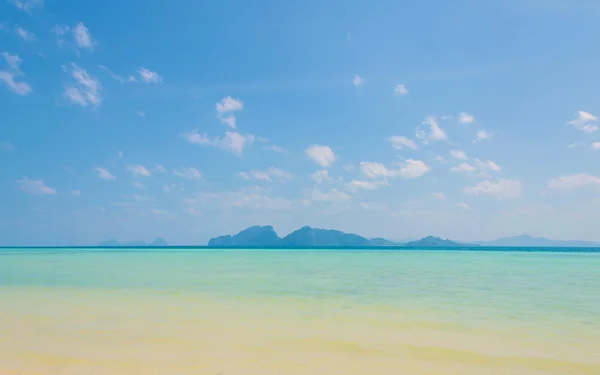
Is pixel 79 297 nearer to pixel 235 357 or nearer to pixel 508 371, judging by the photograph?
pixel 235 357

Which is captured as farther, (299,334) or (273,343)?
(299,334)

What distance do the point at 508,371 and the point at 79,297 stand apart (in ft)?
45.3

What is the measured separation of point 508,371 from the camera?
21.2 ft

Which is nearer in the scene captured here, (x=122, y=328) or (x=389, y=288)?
(x=122, y=328)

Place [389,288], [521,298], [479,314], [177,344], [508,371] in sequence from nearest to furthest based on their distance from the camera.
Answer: [508,371] < [177,344] < [479,314] < [521,298] < [389,288]

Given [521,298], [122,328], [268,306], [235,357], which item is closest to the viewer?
[235,357]

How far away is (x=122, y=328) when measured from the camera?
30.2 ft

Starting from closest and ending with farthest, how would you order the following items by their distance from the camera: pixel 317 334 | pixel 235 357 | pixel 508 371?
pixel 508 371, pixel 235 357, pixel 317 334

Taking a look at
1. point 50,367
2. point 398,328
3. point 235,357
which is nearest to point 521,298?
point 398,328

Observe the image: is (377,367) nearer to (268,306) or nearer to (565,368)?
(565,368)

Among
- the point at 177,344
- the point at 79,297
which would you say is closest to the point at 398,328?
the point at 177,344

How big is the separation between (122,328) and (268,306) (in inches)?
173

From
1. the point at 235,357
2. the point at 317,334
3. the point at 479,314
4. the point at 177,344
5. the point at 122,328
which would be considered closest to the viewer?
the point at 235,357

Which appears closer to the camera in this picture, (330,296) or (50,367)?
(50,367)
